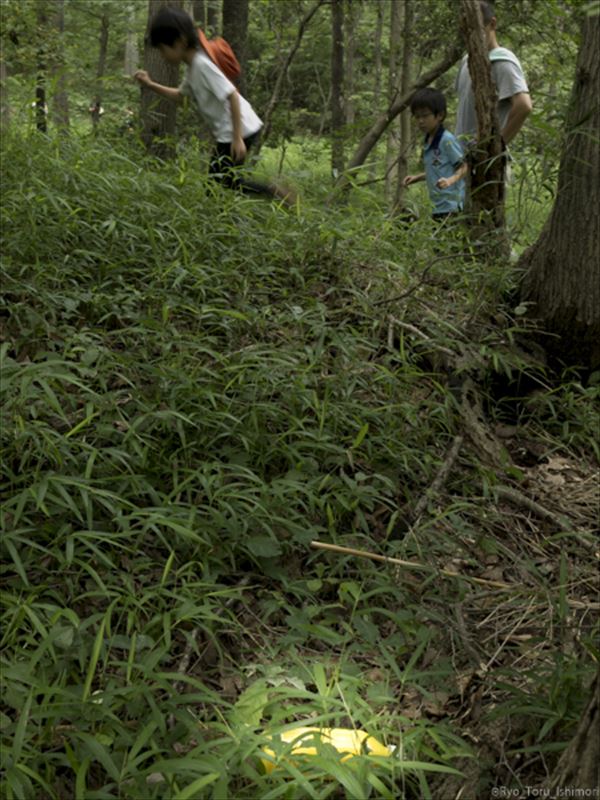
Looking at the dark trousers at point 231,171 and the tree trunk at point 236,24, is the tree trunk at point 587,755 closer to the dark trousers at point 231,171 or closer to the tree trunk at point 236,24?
the dark trousers at point 231,171

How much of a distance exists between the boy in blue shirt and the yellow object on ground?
3.78 m

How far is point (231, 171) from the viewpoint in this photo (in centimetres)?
523

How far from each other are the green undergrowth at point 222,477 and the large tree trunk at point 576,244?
9.2 inches

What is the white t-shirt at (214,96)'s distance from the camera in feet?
17.6

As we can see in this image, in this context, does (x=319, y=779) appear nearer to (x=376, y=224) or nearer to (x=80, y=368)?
(x=80, y=368)

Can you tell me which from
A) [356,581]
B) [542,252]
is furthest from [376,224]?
[356,581]

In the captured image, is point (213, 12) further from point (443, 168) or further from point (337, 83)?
point (443, 168)

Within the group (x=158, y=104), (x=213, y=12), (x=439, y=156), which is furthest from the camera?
(x=213, y=12)

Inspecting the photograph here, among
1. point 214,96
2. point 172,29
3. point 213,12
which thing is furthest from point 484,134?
point 213,12

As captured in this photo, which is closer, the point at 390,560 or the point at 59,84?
the point at 390,560

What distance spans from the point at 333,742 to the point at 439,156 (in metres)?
4.16

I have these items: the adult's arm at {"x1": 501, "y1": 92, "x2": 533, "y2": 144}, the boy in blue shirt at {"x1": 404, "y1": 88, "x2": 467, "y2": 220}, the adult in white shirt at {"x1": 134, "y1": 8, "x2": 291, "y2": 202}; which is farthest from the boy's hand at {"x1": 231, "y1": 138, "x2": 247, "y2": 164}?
the adult's arm at {"x1": 501, "y1": 92, "x2": 533, "y2": 144}

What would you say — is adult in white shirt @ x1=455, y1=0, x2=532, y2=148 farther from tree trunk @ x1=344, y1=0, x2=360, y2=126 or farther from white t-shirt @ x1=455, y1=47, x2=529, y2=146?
tree trunk @ x1=344, y1=0, x2=360, y2=126

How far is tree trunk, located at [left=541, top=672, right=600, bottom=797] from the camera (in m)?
1.61
